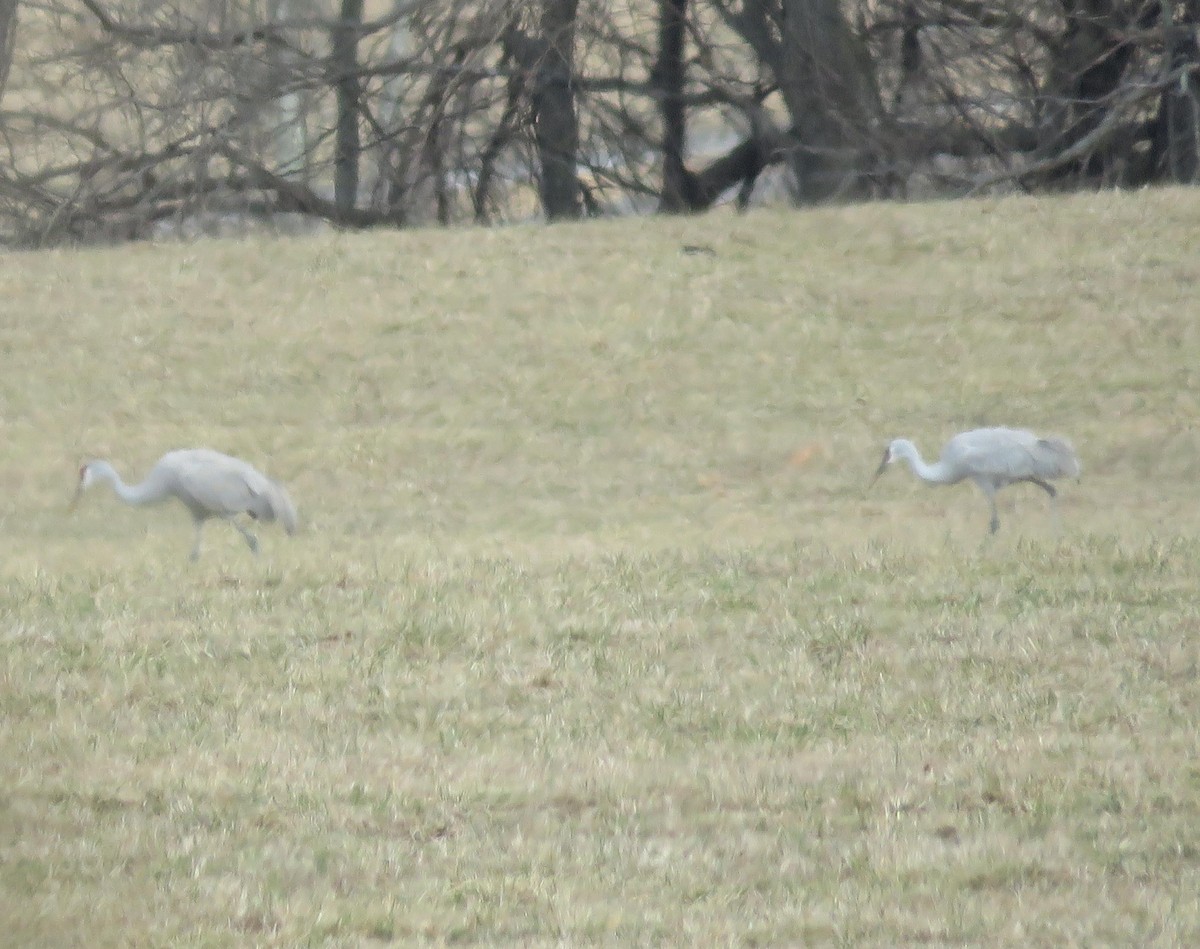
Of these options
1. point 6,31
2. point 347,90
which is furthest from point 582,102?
point 6,31

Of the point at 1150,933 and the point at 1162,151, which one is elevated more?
the point at 1162,151

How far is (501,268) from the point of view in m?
18.8

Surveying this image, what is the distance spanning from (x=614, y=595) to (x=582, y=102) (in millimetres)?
14304

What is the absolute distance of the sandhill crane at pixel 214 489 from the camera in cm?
1116

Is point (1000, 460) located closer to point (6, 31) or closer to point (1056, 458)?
point (1056, 458)

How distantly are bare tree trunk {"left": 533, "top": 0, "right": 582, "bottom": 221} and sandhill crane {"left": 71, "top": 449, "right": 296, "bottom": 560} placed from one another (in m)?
11.1

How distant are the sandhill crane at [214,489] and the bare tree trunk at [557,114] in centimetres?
1111

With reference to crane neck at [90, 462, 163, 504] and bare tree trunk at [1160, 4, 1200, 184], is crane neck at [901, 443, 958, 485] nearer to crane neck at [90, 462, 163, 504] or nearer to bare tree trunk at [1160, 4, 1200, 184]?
crane neck at [90, 462, 163, 504]

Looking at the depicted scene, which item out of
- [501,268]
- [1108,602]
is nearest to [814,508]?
[1108,602]

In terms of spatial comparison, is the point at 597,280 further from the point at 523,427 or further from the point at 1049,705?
the point at 1049,705

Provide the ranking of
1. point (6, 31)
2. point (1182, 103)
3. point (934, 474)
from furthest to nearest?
1. point (6, 31)
2. point (1182, 103)
3. point (934, 474)

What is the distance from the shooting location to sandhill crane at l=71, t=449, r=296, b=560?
36.6 ft

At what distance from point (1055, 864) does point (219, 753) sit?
8.97 ft

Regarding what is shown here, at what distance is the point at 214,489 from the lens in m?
11.2
